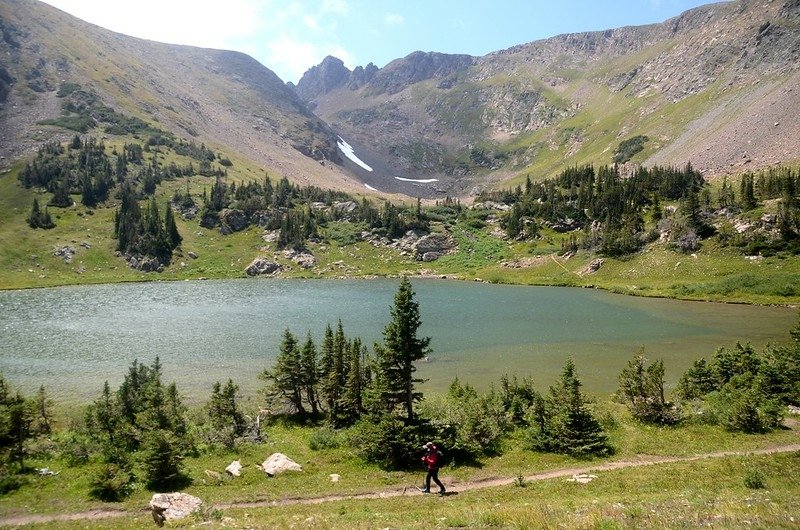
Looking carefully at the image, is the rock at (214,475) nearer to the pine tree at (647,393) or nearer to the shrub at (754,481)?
the shrub at (754,481)

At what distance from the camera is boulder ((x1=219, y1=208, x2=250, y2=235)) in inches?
7205

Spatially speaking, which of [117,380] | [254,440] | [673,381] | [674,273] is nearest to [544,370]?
[673,381]

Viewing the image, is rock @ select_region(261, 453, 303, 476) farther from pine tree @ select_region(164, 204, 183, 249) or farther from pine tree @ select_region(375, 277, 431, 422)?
pine tree @ select_region(164, 204, 183, 249)

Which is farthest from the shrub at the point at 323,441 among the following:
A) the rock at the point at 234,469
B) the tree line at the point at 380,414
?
the rock at the point at 234,469

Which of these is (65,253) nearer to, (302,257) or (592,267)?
(302,257)

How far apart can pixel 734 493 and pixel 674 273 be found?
11431 centimetres

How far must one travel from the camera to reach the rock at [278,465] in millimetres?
28002

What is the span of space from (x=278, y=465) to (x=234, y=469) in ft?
8.92

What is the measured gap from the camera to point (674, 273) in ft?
381

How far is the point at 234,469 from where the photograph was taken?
28000 millimetres

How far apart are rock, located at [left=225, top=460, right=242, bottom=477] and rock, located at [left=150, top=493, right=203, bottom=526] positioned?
6.33 metres

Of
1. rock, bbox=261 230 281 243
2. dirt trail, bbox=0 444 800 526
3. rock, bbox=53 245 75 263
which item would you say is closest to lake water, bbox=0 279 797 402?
dirt trail, bbox=0 444 800 526

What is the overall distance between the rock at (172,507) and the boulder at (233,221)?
173660 mm

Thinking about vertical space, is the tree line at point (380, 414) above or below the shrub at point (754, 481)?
below
